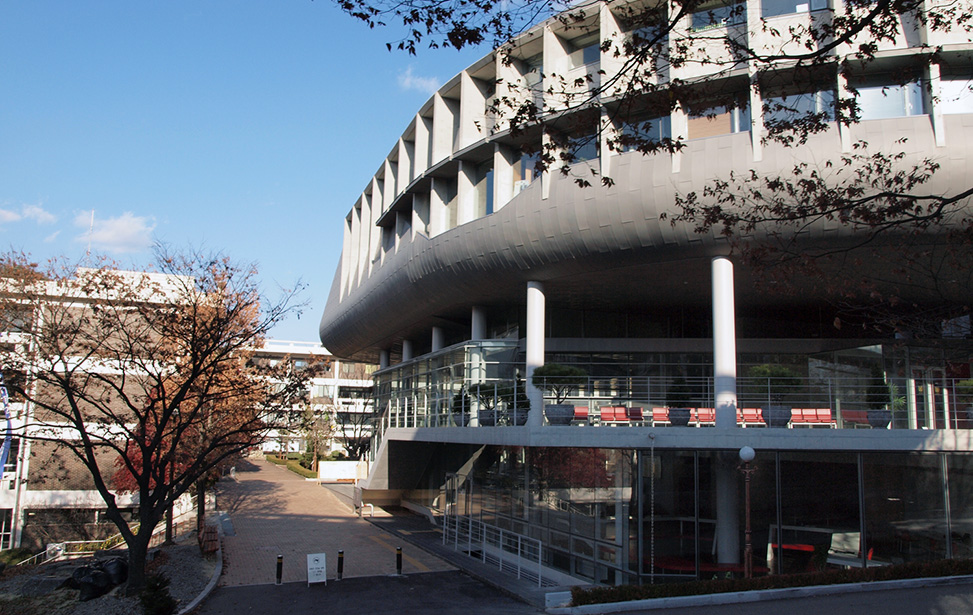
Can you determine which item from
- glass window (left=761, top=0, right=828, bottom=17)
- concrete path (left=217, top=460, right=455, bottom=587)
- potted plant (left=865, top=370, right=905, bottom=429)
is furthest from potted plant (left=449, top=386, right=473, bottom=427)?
glass window (left=761, top=0, right=828, bottom=17)

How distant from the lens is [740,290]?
72.1ft

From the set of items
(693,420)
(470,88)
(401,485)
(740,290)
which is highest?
(470,88)

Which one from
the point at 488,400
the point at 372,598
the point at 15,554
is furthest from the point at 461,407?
the point at 15,554

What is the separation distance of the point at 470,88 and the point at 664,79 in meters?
7.98

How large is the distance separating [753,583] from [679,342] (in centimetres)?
1304

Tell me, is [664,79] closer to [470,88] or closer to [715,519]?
[470,88]

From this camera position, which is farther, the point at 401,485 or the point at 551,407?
the point at 401,485

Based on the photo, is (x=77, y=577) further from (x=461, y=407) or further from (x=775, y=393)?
(x=775, y=393)

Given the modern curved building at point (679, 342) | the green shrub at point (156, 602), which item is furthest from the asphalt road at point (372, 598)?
the modern curved building at point (679, 342)

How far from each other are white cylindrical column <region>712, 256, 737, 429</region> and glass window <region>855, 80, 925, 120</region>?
4.85 m

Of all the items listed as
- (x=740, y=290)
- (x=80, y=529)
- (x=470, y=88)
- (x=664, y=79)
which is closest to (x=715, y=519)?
(x=740, y=290)

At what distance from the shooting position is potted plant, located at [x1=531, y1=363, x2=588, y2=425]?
59.4 feet

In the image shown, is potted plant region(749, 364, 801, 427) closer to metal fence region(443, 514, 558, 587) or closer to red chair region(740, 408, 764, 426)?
red chair region(740, 408, 764, 426)

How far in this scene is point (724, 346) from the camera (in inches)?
695
